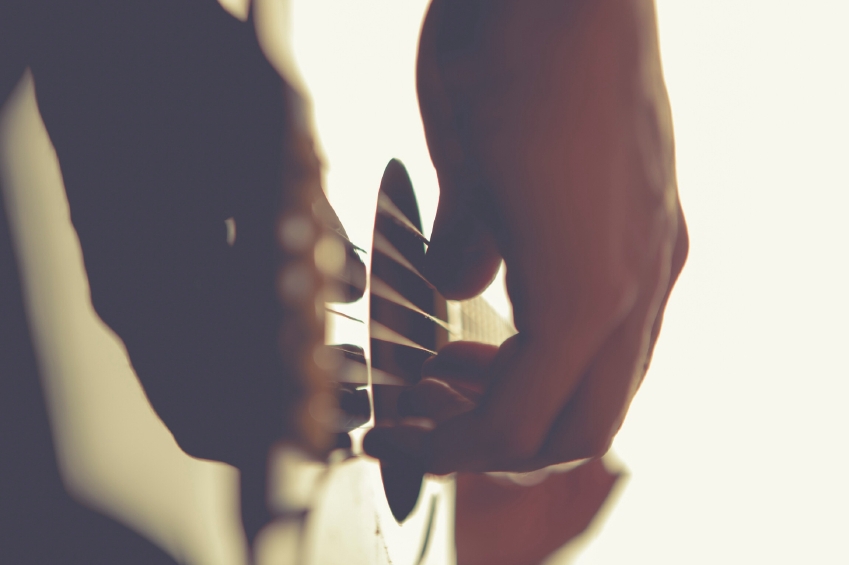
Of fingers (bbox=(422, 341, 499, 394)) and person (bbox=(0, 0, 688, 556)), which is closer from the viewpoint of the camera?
person (bbox=(0, 0, 688, 556))

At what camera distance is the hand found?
0.24 metres

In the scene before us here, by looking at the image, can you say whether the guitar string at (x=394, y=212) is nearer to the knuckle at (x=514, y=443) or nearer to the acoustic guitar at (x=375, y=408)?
the acoustic guitar at (x=375, y=408)

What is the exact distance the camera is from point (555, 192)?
0.23 m

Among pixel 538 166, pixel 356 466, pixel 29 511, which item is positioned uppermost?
pixel 538 166

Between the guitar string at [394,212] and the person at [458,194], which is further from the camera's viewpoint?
the guitar string at [394,212]

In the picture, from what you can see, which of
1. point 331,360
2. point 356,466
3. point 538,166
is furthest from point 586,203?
point 356,466

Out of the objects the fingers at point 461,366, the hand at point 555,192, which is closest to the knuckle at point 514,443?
the hand at point 555,192

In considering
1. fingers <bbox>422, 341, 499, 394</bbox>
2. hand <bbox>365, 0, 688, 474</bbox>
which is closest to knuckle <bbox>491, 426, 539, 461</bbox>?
hand <bbox>365, 0, 688, 474</bbox>

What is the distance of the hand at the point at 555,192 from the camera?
0.24 meters

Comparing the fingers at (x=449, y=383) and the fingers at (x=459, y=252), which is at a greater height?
the fingers at (x=459, y=252)

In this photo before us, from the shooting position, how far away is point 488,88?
239 millimetres

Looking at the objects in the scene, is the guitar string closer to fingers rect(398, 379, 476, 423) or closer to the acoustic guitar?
the acoustic guitar

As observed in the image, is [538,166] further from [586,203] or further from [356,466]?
[356,466]

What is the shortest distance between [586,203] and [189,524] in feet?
0.80
